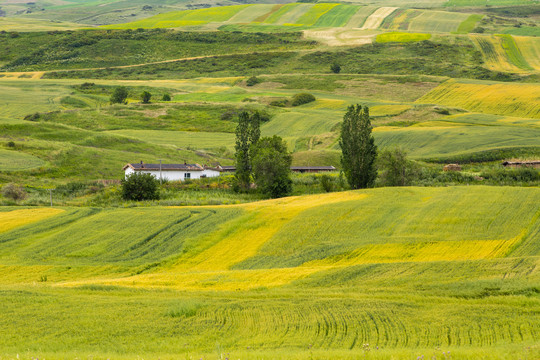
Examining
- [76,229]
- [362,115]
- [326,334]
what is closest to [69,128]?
[362,115]

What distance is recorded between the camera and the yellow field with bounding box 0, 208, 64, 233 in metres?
49.2

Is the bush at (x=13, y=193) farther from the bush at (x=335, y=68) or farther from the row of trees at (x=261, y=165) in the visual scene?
the bush at (x=335, y=68)

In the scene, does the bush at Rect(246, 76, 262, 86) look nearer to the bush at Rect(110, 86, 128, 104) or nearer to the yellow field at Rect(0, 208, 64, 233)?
the bush at Rect(110, 86, 128, 104)

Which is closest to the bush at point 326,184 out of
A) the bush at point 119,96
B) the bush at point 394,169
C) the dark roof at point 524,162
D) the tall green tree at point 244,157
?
the bush at point 394,169

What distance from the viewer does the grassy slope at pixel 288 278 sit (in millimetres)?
20188

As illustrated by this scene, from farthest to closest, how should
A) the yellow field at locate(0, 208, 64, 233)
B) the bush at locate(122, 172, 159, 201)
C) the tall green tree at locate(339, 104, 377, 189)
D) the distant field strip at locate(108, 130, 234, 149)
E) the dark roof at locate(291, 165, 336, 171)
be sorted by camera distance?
the distant field strip at locate(108, 130, 234, 149)
the dark roof at locate(291, 165, 336, 171)
the bush at locate(122, 172, 159, 201)
the tall green tree at locate(339, 104, 377, 189)
the yellow field at locate(0, 208, 64, 233)

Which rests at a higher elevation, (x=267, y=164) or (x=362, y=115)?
(x=362, y=115)

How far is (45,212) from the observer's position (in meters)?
54.2

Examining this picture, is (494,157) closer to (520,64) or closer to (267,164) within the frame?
(267,164)

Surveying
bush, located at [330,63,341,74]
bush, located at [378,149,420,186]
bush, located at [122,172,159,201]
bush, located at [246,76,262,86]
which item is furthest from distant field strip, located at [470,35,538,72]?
bush, located at [122,172,159,201]

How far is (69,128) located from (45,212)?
67245 mm

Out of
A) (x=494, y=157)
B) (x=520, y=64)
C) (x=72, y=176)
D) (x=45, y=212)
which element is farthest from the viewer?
(x=520, y=64)

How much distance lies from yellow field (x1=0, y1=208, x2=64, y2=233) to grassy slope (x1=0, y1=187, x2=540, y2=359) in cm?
129

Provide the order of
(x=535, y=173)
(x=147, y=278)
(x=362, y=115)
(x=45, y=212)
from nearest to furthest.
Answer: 1. (x=147, y=278)
2. (x=45, y=212)
3. (x=362, y=115)
4. (x=535, y=173)
